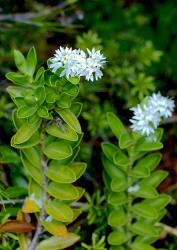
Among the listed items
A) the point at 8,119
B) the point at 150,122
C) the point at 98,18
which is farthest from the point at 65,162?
the point at 98,18

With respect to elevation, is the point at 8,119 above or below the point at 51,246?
above

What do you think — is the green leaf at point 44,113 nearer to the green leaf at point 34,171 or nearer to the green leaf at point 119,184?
the green leaf at point 34,171

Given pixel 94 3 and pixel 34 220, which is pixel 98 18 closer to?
pixel 94 3

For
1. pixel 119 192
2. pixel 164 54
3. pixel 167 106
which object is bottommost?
pixel 119 192

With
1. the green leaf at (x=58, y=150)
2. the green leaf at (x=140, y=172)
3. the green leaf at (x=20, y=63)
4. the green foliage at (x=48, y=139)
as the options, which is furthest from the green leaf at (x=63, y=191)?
the green leaf at (x=20, y=63)

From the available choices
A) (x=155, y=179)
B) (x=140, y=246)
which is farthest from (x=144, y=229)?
(x=155, y=179)

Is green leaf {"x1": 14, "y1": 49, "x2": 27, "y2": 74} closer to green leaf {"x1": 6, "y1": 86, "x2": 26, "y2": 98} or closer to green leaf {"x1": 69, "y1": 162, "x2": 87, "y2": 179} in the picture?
green leaf {"x1": 6, "y1": 86, "x2": 26, "y2": 98}

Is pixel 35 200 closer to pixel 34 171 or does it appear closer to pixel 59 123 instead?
pixel 34 171
